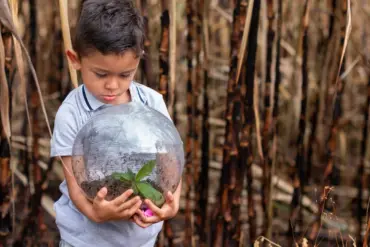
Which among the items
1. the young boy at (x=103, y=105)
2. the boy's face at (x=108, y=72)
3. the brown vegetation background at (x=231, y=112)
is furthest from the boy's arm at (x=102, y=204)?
the brown vegetation background at (x=231, y=112)

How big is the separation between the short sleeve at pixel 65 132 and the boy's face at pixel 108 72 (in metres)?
0.07

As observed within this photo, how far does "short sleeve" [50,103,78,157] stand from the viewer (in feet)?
5.84

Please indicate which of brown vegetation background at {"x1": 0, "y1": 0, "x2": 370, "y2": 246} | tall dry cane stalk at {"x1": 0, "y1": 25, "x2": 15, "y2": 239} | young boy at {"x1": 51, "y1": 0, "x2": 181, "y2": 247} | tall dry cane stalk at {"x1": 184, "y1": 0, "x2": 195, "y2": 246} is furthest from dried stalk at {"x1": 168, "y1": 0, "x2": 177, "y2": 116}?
young boy at {"x1": 51, "y1": 0, "x2": 181, "y2": 247}

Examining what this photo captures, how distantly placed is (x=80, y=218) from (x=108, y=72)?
0.33 meters

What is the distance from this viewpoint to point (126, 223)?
1.82 m

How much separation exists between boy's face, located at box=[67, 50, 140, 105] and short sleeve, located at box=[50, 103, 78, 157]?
0.07m

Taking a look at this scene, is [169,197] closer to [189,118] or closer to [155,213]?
[155,213]

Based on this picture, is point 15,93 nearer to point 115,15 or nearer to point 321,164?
point 321,164

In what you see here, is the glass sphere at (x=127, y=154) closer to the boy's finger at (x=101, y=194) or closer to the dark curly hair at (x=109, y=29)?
the boy's finger at (x=101, y=194)

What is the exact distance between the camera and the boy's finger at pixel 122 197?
1610 millimetres

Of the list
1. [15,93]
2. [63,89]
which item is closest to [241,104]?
[63,89]

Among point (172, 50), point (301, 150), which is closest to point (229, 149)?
point (301, 150)

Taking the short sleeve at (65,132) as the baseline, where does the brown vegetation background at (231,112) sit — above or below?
below

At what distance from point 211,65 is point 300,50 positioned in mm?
937
